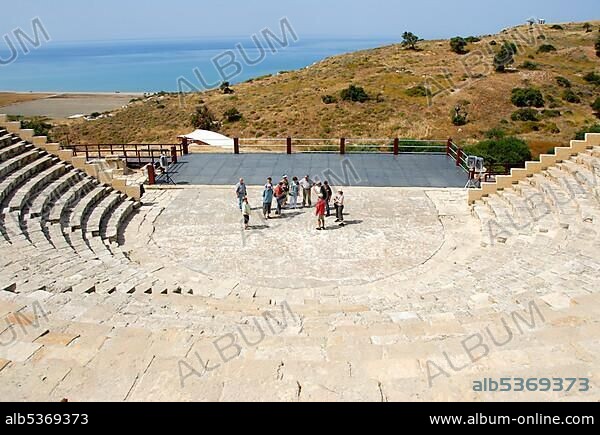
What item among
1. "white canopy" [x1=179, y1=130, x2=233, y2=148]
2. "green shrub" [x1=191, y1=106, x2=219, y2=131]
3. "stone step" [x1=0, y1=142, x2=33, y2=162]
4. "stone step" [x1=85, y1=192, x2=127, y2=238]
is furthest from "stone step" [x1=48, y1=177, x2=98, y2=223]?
"green shrub" [x1=191, y1=106, x2=219, y2=131]

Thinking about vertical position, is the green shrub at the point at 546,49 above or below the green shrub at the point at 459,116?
above

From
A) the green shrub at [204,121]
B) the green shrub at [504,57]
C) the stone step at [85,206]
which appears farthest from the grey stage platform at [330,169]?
the green shrub at [504,57]

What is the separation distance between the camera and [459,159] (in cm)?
2172

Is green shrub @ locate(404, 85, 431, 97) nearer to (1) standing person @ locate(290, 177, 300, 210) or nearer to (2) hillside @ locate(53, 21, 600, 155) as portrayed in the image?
(2) hillside @ locate(53, 21, 600, 155)

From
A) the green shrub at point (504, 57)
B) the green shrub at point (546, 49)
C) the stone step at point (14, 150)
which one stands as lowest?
the stone step at point (14, 150)

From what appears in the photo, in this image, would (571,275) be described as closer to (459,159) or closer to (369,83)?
(459,159)

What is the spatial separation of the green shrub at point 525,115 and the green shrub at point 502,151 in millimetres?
18489

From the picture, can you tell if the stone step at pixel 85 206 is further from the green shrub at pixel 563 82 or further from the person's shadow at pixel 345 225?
the green shrub at pixel 563 82

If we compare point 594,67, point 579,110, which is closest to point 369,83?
point 579,110

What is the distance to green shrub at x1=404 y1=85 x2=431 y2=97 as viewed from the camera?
49625 millimetres

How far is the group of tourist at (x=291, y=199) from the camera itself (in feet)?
49.2

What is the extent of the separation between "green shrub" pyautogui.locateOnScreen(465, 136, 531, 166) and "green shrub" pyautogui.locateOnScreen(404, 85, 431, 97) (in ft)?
79.6
